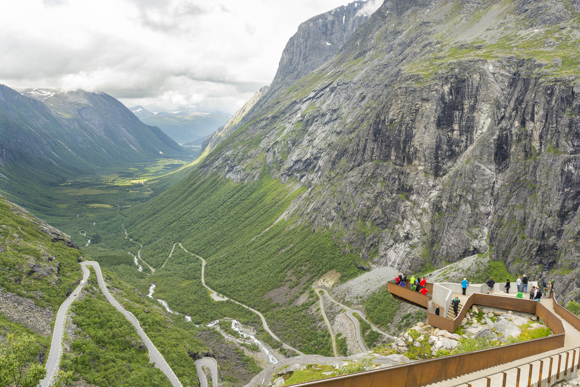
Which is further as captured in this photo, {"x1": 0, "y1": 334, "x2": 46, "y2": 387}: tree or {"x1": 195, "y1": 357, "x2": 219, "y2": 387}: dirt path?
{"x1": 195, "y1": 357, "x2": 219, "y2": 387}: dirt path

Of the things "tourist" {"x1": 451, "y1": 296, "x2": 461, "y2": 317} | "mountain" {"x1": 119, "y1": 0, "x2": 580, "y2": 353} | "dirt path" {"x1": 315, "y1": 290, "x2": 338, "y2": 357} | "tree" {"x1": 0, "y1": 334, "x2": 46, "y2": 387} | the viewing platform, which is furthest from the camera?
"dirt path" {"x1": 315, "y1": 290, "x2": 338, "y2": 357}

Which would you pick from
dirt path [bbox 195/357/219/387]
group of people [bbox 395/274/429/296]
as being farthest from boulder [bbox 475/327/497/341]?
dirt path [bbox 195/357/219/387]

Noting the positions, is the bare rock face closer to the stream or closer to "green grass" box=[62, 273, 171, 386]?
"green grass" box=[62, 273, 171, 386]

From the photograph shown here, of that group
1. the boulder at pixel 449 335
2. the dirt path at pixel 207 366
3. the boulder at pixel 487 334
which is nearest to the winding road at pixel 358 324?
the dirt path at pixel 207 366

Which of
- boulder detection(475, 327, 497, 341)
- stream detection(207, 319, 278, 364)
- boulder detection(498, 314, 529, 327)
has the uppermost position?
boulder detection(498, 314, 529, 327)

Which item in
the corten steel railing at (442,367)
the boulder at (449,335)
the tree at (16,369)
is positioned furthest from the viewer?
the tree at (16,369)

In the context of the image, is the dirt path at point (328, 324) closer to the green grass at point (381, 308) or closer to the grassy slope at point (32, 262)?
the green grass at point (381, 308)

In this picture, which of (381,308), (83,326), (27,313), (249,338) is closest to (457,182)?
(381,308)

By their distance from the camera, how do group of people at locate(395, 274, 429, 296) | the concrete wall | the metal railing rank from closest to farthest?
the metal railing → the concrete wall → group of people at locate(395, 274, 429, 296)

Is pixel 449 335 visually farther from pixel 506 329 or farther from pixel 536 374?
pixel 536 374
